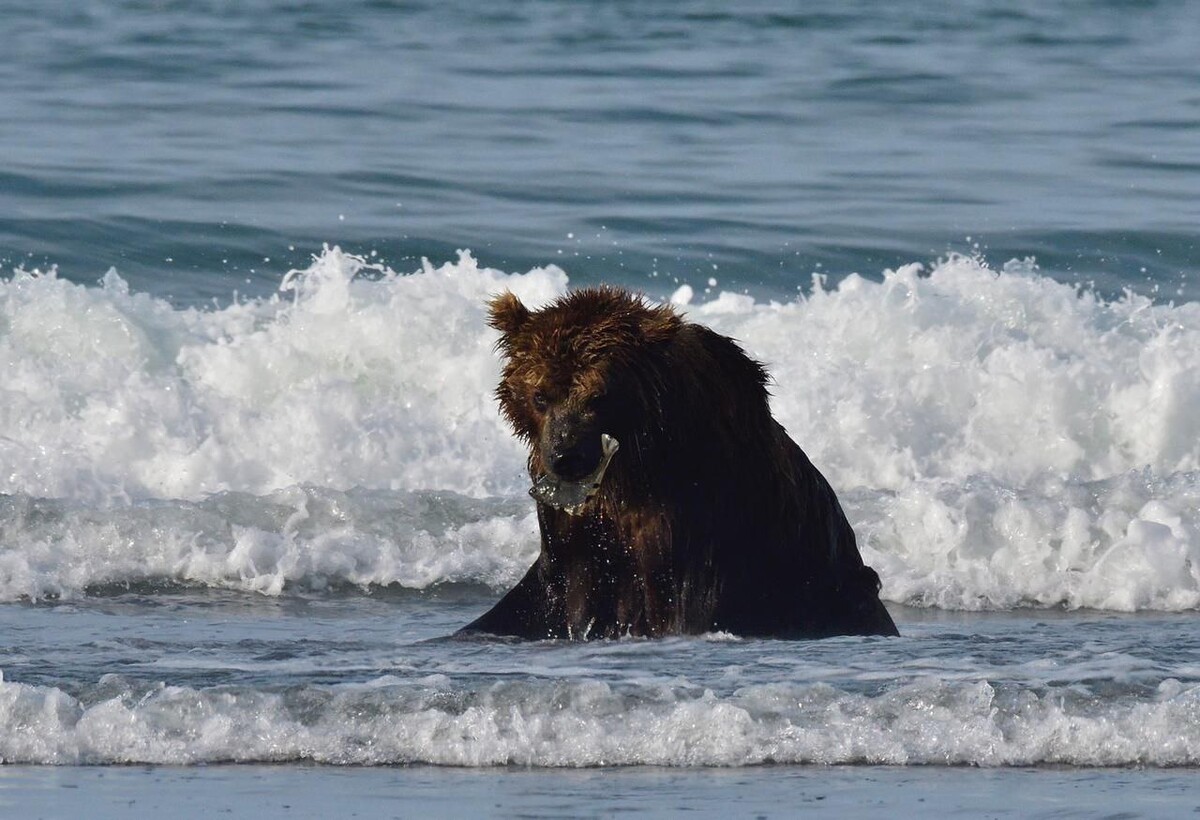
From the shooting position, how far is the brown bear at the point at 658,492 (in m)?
6.48

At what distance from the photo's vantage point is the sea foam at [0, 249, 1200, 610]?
9.16 metres

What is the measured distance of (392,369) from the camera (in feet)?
41.0

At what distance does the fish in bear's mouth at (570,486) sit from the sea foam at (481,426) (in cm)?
266

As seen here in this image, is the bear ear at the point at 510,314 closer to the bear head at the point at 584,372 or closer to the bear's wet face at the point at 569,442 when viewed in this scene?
the bear head at the point at 584,372

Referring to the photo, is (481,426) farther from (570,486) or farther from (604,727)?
(604,727)

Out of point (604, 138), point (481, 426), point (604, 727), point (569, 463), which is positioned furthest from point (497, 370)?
point (604, 727)

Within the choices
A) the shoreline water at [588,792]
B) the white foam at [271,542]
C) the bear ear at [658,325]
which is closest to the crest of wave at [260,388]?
the white foam at [271,542]

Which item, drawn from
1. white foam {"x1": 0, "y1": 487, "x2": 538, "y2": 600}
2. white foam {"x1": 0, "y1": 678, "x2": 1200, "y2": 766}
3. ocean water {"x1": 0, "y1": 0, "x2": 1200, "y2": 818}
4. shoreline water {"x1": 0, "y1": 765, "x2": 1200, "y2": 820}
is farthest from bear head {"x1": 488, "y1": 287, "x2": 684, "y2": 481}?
white foam {"x1": 0, "y1": 487, "x2": 538, "y2": 600}

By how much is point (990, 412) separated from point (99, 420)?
4560 millimetres

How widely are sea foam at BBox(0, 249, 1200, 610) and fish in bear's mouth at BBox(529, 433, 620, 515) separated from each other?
2.66 metres

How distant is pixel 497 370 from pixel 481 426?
2.63 ft

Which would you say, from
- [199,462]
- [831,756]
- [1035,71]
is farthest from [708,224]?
[831,756]

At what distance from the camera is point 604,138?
18391mm

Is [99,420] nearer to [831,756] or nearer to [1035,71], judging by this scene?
[831,756]
